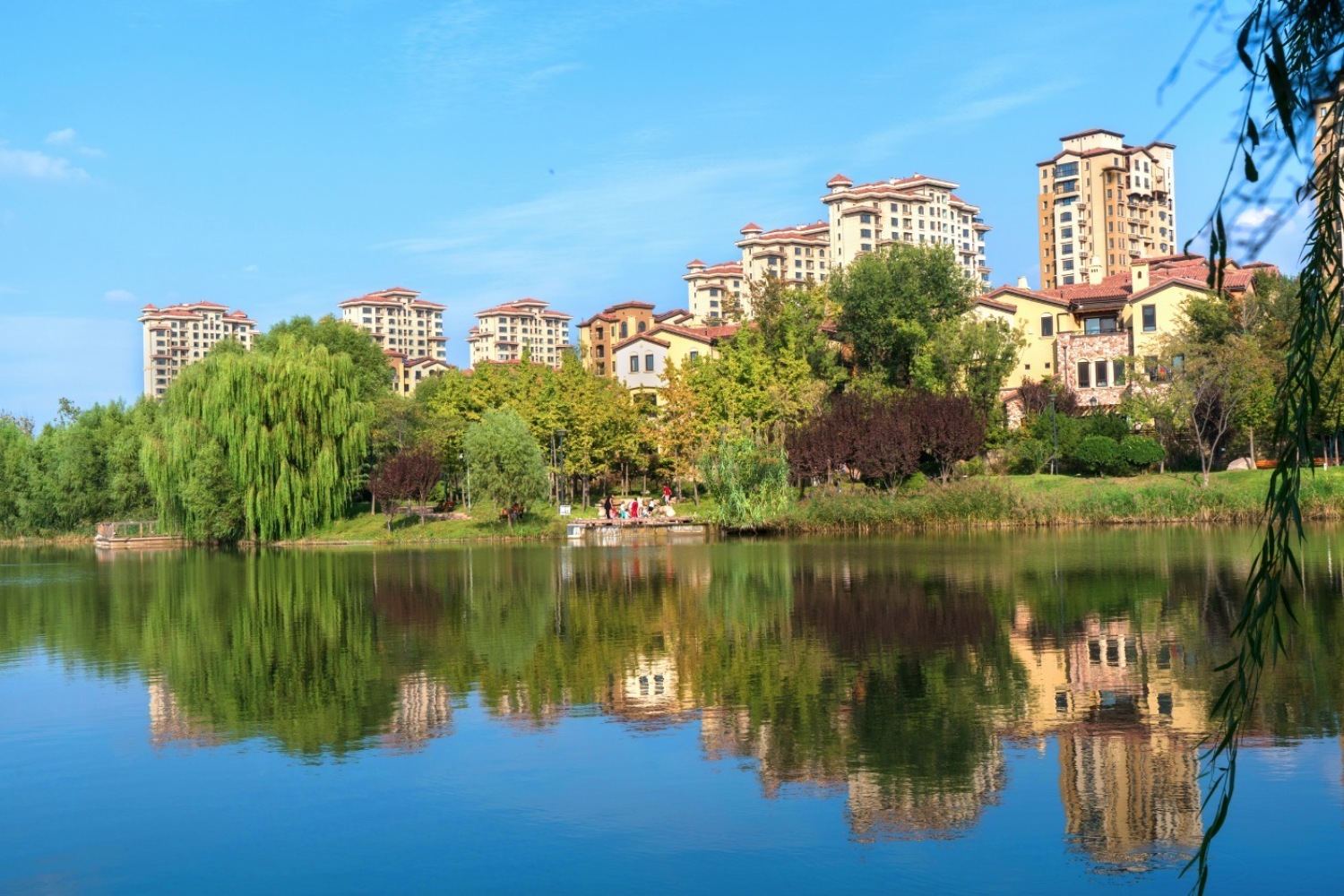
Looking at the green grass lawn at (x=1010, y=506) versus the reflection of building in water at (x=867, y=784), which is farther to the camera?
the green grass lawn at (x=1010, y=506)

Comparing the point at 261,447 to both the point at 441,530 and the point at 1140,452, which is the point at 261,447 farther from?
the point at 1140,452

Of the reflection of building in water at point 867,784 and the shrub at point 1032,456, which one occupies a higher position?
the shrub at point 1032,456

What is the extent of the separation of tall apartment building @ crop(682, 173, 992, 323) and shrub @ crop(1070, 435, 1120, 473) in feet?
320

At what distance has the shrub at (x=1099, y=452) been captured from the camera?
51.9 m

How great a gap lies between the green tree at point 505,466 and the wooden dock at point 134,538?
15.2 meters

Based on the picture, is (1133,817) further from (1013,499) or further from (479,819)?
(1013,499)

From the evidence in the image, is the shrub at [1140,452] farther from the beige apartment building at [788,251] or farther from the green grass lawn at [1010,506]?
the beige apartment building at [788,251]

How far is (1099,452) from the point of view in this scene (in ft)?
171

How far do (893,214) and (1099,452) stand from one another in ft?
355

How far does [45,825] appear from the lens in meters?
10.2

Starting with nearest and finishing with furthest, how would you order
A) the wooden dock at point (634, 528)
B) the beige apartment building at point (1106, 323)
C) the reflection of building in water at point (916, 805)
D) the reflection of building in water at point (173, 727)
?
the reflection of building in water at point (916, 805) → the reflection of building in water at point (173, 727) → the wooden dock at point (634, 528) → the beige apartment building at point (1106, 323)

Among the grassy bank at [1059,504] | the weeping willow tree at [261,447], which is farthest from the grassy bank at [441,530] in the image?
the grassy bank at [1059,504]

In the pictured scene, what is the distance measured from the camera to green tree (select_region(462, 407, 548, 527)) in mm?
52031

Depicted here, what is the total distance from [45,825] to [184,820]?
1089mm
